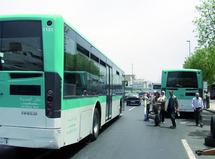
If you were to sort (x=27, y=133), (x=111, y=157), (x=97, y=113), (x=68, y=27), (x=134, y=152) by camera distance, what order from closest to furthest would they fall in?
(x=27, y=133) → (x=68, y=27) → (x=111, y=157) → (x=134, y=152) → (x=97, y=113)

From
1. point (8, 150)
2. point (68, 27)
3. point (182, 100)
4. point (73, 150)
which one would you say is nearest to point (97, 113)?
point (73, 150)

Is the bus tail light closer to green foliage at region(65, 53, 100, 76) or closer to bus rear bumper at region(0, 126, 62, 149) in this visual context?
bus rear bumper at region(0, 126, 62, 149)

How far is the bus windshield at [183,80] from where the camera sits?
26.2m

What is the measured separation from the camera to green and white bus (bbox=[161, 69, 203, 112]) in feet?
85.4

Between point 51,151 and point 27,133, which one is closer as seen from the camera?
point 27,133

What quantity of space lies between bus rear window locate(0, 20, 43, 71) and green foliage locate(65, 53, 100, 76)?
78 cm

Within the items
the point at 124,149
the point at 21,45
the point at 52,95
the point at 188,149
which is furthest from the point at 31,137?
the point at 188,149

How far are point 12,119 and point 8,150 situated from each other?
110 inches

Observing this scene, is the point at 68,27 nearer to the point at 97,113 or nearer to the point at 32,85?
the point at 32,85

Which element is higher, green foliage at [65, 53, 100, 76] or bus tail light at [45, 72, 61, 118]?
green foliage at [65, 53, 100, 76]

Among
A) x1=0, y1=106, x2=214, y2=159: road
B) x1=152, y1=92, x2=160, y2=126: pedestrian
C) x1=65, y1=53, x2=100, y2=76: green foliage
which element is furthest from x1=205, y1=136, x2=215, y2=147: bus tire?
x1=152, y1=92, x2=160, y2=126: pedestrian

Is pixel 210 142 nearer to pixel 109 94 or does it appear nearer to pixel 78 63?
pixel 78 63

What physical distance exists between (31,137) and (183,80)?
62.3ft

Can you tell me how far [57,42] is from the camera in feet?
28.6
